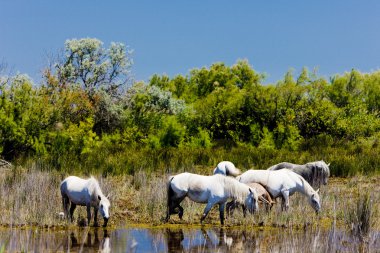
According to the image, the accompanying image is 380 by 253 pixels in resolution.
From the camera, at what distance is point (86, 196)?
1136 centimetres

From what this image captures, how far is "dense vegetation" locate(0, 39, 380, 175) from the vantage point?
Result: 2125 centimetres

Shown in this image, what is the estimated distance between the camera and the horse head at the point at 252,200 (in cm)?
1170

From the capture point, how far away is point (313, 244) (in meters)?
7.97

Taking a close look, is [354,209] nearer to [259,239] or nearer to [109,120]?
[259,239]

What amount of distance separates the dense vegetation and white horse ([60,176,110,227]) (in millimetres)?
5624

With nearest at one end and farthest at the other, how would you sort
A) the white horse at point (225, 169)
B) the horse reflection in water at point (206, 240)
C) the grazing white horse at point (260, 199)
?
1. the horse reflection in water at point (206, 240)
2. the grazing white horse at point (260, 199)
3. the white horse at point (225, 169)

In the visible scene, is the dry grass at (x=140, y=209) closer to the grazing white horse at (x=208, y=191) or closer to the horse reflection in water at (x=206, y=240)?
the grazing white horse at (x=208, y=191)

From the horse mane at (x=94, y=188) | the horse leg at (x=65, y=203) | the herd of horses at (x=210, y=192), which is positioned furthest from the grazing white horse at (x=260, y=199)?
the horse leg at (x=65, y=203)

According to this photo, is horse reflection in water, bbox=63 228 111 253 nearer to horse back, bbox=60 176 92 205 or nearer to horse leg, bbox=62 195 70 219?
horse back, bbox=60 176 92 205

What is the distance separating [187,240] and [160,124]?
2434 cm

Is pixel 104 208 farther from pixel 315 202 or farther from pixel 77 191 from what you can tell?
pixel 315 202

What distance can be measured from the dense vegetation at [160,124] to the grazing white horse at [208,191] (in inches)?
237

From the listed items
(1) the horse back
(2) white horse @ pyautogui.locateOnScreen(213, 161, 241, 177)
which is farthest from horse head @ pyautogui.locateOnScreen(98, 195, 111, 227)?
(2) white horse @ pyautogui.locateOnScreen(213, 161, 241, 177)

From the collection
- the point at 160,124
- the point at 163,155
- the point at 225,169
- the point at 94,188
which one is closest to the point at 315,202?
the point at 225,169
